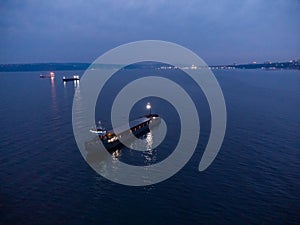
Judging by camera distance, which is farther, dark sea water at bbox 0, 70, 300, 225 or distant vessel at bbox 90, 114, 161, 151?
distant vessel at bbox 90, 114, 161, 151

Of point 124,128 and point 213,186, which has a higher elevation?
point 124,128

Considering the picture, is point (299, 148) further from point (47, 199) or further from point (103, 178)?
point (47, 199)

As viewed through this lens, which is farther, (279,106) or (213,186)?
(279,106)

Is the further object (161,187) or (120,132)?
(120,132)

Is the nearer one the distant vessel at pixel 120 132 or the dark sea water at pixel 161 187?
the dark sea water at pixel 161 187

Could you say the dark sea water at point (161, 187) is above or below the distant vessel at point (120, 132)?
below

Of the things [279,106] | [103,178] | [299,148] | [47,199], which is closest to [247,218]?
[103,178]

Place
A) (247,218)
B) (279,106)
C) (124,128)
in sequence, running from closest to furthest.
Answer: (247,218)
(124,128)
(279,106)

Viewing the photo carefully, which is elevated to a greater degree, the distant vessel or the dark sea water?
the distant vessel
